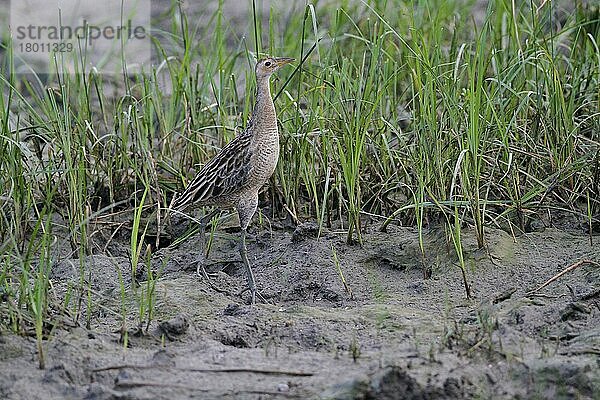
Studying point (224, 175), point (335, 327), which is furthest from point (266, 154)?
point (335, 327)

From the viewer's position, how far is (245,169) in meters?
5.31

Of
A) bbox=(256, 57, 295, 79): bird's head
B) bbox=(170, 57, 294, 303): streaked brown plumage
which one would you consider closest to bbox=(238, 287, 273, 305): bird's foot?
bbox=(170, 57, 294, 303): streaked brown plumage

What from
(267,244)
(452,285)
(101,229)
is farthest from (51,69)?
(452,285)

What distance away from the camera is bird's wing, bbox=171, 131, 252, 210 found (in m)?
5.32

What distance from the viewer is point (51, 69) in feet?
25.5

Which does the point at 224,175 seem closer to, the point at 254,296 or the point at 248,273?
the point at 248,273

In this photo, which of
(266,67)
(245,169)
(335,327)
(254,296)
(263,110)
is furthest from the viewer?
(266,67)

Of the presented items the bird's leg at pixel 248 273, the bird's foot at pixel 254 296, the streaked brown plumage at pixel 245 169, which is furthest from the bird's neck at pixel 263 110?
the bird's foot at pixel 254 296

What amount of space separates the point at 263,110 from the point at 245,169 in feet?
1.18

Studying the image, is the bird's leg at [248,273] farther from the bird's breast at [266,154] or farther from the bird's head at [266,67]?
the bird's head at [266,67]

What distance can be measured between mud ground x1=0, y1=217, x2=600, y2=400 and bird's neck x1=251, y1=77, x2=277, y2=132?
0.61 metres

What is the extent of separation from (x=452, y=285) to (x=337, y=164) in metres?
1.13

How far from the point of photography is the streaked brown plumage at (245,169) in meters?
5.32

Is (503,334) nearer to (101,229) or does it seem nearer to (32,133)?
(101,229)
